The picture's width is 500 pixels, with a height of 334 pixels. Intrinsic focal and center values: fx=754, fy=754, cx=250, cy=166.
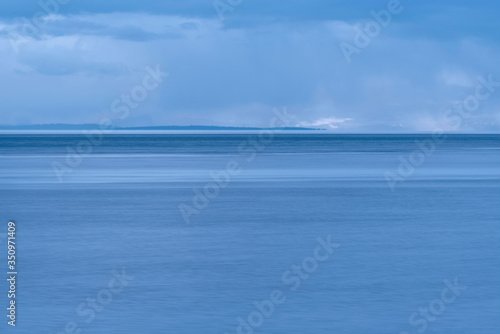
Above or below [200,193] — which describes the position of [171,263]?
below

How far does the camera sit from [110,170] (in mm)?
30234

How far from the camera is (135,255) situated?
11023 mm

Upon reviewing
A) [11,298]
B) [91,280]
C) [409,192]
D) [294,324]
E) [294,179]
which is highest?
[294,179]

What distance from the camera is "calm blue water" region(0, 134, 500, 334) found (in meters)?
7.70

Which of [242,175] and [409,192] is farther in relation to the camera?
[242,175]

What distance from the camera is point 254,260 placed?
418 inches

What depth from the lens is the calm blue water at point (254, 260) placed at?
7.70m

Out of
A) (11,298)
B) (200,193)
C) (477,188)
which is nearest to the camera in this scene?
(11,298)

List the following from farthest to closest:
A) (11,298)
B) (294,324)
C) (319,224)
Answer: (319,224) < (11,298) < (294,324)

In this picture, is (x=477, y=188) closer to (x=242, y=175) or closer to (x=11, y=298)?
(x=242, y=175)

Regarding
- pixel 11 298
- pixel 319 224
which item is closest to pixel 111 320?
pixel 11 298

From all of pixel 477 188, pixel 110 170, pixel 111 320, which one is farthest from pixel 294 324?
pixel 110 170

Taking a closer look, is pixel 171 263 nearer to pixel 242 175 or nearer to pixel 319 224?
pixel 319 224

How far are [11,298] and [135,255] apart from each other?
2917mm
